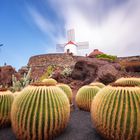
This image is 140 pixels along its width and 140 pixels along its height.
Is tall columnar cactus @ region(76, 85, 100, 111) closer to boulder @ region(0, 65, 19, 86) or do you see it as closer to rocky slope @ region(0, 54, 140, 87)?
rocky slope @ region(0, 54, 140, 87)

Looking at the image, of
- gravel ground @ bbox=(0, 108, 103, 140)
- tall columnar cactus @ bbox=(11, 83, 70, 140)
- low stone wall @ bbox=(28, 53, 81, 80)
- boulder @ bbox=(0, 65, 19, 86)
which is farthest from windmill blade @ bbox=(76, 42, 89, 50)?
tall columnar cactus @ bbox=(11, 83, 70, 140)

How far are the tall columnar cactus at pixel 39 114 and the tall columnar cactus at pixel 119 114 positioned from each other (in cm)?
72

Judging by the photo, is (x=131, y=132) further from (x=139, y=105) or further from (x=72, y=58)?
(x=72, y=58)

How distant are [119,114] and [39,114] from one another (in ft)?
4.36

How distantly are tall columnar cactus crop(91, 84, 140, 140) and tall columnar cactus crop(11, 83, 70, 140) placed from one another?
0.72m

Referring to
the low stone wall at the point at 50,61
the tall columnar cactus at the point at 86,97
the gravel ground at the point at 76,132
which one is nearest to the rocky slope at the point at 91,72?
the tall columnar cactus at the point at 86,97

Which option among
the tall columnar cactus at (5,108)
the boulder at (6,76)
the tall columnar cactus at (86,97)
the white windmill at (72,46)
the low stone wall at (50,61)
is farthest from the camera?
the white windmill at (72,46)

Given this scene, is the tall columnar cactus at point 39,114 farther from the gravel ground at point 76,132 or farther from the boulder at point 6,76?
the boulder at point 6,76

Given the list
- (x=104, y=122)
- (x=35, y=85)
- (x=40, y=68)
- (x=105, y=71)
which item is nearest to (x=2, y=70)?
(x=105, y=71)

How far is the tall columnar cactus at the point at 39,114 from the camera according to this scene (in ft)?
13.5

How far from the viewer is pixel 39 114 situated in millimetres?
4113

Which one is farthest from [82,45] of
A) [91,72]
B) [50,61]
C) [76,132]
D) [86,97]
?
[76,132]

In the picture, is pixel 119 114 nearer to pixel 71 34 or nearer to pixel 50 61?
pixel 50 61

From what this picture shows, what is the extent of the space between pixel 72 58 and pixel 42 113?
3406cm
